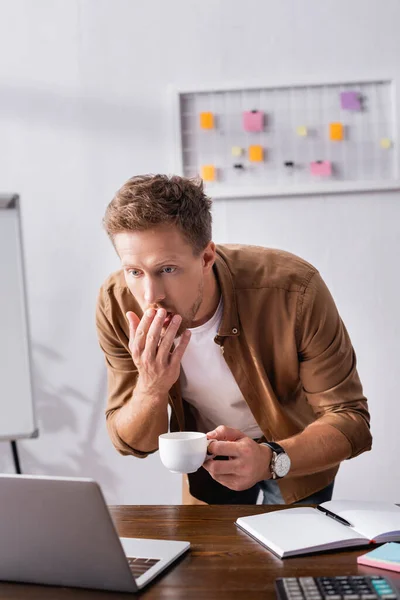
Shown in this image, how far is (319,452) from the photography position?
152 cm

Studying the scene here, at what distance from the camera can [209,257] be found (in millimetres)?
1686

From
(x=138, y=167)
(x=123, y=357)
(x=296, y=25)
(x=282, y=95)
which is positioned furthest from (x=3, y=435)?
(x=296, y=25)

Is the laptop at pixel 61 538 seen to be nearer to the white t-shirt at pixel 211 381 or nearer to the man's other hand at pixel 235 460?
the man's other hand at pixel 235 460

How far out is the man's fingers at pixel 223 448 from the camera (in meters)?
1.27

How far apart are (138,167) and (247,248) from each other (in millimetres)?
995

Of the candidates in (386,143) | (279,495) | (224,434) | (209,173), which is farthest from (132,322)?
(386,143)

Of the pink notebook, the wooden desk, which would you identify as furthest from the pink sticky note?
the pink notebook

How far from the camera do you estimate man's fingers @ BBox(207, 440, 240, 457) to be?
127cm

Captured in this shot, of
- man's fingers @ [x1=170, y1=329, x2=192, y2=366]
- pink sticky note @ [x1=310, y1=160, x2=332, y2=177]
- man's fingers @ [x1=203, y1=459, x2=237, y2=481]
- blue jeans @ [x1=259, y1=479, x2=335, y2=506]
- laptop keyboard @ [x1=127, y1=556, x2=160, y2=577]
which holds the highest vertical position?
pink sticky note @ [x1=310, y1=160, x2=332, y2=177]

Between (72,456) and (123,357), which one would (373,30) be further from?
(72,456)

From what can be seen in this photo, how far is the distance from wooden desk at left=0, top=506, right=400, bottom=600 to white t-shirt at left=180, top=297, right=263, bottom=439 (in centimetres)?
57

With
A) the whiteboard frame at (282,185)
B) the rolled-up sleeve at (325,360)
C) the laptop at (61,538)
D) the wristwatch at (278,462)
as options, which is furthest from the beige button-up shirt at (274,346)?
the whiteboard frame at (282,185)

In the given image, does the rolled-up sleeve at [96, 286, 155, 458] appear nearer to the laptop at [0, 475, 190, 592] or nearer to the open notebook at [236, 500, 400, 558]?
the open notebook at [236, 500, 400, 558]

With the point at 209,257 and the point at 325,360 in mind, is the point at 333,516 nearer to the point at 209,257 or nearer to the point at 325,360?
the point at 325,360
